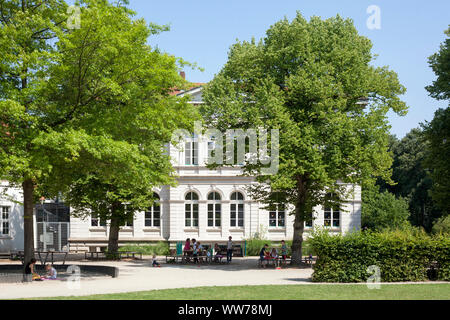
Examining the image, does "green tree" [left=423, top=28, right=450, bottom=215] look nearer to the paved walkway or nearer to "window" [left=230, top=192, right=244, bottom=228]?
the paved walkway

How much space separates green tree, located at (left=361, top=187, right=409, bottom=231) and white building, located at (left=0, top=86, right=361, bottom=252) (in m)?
11.8

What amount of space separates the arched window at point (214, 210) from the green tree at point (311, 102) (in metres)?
15.8

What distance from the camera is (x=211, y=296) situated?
607 inches

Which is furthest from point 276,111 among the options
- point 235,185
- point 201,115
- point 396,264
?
point 235,185

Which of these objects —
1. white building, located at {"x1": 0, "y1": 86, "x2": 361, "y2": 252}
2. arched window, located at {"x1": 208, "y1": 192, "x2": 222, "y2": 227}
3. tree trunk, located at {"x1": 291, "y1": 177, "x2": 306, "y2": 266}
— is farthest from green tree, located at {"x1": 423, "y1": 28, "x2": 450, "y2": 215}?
arched window, located at {"x1": 208, "y1": 192, "x2": 222, "y2": 227}

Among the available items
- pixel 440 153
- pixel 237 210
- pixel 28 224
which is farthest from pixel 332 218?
pixel 28 224

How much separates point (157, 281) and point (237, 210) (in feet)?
80.2

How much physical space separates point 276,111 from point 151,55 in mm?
6427

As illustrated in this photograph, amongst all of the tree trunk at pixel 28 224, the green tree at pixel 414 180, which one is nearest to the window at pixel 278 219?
the green tree at pixel 414 180

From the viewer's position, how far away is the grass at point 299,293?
49.6 feet

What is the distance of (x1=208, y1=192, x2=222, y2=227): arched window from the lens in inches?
1775

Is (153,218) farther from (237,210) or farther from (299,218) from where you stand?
(299,218)

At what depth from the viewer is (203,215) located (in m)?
44.9

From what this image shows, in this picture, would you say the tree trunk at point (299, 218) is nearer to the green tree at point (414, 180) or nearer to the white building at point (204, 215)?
the white building at point (204, 215)
